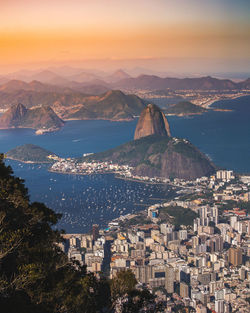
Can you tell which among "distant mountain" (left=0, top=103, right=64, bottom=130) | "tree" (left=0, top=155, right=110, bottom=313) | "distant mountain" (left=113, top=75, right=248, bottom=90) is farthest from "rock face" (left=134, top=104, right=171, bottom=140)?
"distant mountain" (left=113, top=75, right=248, bottom=90)

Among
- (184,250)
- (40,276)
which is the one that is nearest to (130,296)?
(40,276)

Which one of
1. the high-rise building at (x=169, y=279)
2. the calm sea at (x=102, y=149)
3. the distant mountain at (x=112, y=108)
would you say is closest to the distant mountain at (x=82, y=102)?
the distant mountain at (x=112, y=108)

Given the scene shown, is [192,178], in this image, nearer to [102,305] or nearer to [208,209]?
[208,209]

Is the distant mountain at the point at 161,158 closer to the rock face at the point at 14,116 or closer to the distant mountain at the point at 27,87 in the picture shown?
the rock face at the point at 14,116

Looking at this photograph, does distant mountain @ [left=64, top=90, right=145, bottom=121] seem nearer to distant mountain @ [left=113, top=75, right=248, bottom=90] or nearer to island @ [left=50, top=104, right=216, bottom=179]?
island @ [left=50, top=104, right=216, bottom=179]

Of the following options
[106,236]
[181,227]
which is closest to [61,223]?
[106,236]

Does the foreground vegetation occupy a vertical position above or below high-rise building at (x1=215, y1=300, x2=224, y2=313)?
above

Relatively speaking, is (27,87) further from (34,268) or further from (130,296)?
(34,268)
